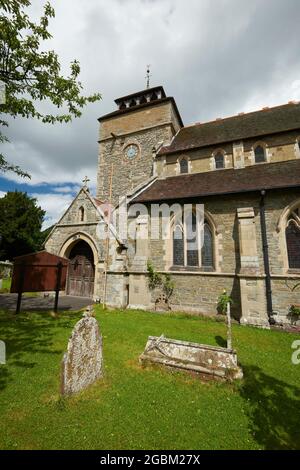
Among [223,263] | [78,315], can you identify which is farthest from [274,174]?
[78,315]

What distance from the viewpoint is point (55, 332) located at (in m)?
7.36

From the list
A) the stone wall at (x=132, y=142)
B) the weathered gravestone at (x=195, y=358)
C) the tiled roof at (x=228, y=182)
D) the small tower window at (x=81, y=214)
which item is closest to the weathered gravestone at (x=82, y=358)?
the weathered gravestone at (x=195, y=358)

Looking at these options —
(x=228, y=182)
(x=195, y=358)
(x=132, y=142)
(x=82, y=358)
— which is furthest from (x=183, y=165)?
(x=82, y=358)

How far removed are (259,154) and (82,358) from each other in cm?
1415

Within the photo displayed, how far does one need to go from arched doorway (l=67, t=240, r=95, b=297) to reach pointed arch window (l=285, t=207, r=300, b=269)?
1096cm

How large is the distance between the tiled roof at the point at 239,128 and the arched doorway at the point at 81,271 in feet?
29.3

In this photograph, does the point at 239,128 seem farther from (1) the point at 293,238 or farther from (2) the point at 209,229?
(1) the point at 293,238

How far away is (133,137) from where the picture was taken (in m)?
20.5

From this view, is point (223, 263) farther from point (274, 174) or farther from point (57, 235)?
point (57, 235)

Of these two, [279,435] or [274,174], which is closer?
[279,435]

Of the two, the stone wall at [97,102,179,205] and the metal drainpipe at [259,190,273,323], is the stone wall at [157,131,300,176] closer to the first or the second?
the stone wall at [97,102,179,205]

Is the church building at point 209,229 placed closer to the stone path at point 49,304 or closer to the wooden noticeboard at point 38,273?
the stone path at point 49,304
